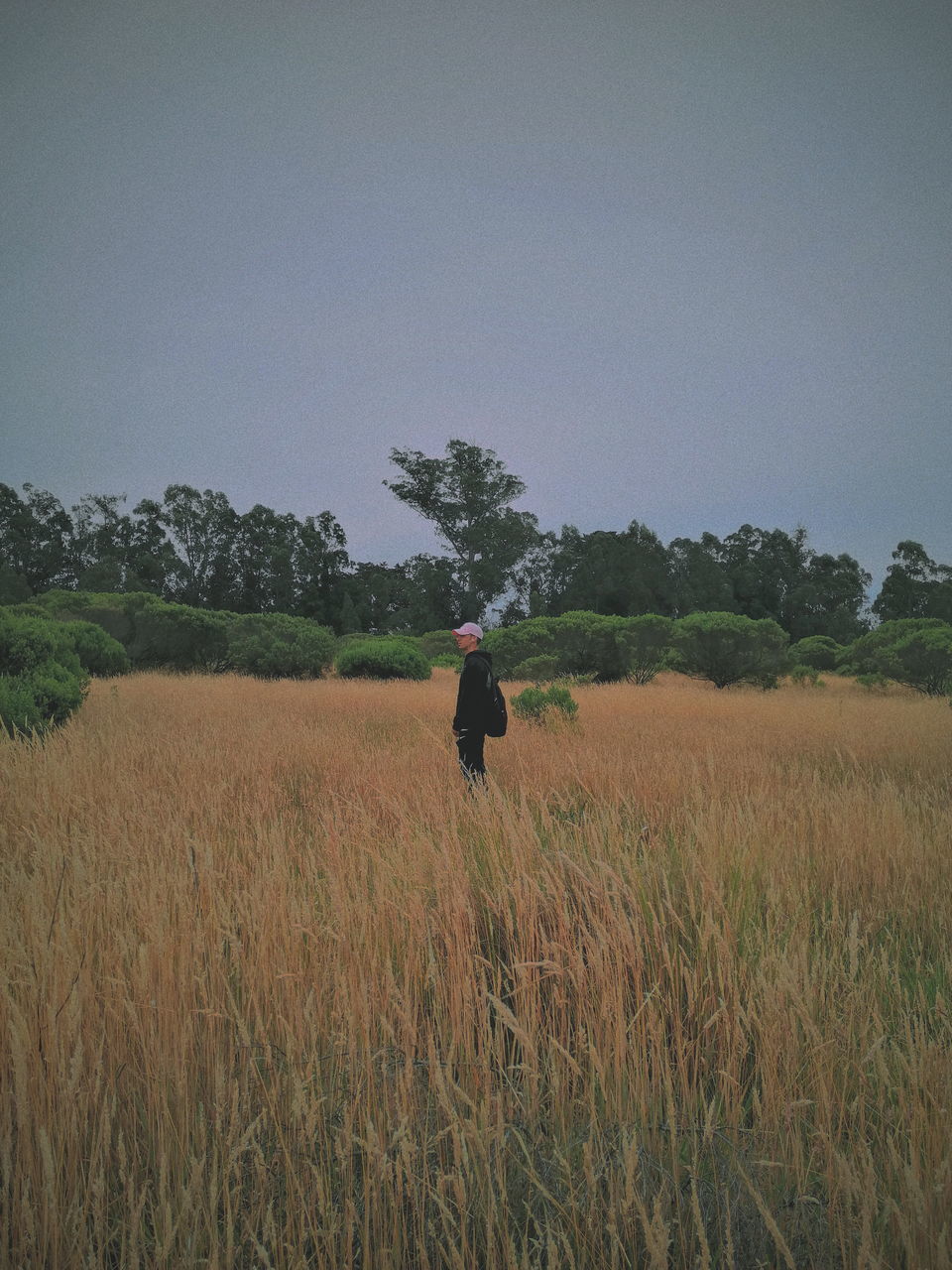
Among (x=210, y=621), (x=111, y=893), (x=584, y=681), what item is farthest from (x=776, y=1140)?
(x=210, y=621)

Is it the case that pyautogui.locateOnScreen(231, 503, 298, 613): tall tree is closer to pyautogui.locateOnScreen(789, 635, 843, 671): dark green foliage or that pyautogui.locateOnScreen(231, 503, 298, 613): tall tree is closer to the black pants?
pyautogui.locateOnScreen(789, 635, 843, 671): dark green foliage

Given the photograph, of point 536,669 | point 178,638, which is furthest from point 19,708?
point 178,638

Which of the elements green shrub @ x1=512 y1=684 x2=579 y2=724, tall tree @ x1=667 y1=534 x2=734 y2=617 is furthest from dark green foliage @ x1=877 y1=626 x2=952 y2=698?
tall tree @ x1=667 y1=534 x2=734 y2=617

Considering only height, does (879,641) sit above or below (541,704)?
above

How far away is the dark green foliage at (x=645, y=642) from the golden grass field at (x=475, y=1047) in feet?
52.1

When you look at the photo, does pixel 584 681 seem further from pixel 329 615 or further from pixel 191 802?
pixel 329 615

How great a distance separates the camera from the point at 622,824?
14.2ft

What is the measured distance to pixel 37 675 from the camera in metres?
8.36

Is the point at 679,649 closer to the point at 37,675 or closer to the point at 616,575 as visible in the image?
the point at 37,675

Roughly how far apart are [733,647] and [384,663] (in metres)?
11.3

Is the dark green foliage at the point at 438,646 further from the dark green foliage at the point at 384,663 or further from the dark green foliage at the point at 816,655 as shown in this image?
the dark green foliage at the point at 816,655

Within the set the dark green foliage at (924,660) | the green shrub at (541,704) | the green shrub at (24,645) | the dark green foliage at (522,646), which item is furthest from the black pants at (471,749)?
the dark green foliage at (924,660)

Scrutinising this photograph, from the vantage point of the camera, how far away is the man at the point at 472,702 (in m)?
5.06

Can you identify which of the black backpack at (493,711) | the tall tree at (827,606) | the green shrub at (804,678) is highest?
the tall tree at (827,606)
